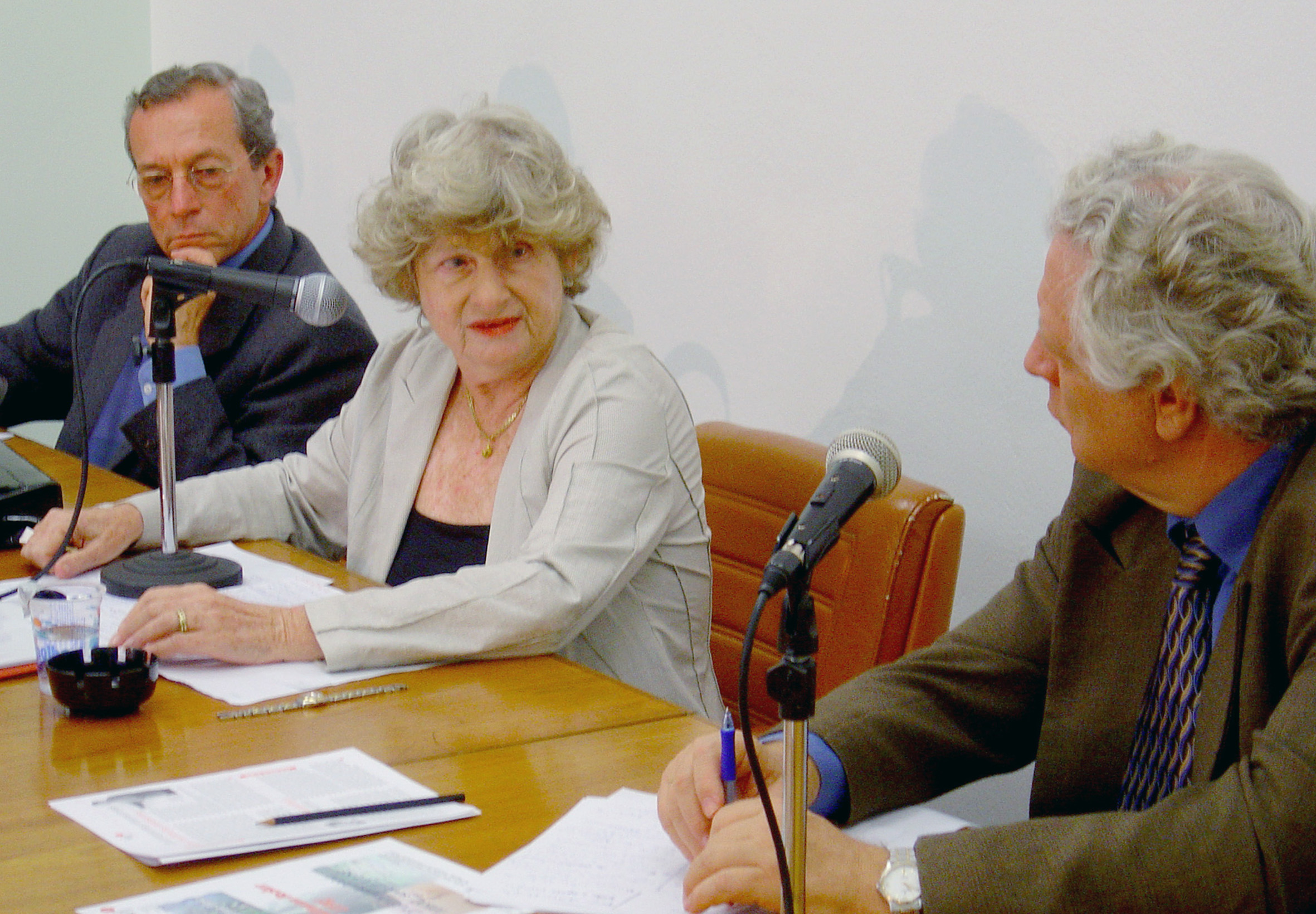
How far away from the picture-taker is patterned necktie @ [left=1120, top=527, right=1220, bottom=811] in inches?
48.9

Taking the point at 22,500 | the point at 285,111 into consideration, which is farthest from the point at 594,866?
the point at 285,111

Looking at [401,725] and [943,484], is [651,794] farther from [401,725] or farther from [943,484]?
[943,484]

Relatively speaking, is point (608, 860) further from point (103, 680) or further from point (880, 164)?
point (880, 164)

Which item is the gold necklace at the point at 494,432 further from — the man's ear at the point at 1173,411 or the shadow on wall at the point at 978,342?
the man's ear at the point at 1173,411

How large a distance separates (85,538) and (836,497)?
1.46 meters

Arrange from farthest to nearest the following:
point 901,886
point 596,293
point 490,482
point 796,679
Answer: point 596,293 → point 490,482 → point 901,886 → point 796,679

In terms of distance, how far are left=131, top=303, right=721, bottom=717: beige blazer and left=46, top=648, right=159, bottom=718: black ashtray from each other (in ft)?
0.67

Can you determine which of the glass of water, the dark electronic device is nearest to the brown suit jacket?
the glass of water

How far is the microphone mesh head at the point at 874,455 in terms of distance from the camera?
0.92 m

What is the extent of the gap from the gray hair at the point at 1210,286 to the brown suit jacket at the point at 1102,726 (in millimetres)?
85

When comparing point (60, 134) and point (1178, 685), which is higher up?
point (60, 134)

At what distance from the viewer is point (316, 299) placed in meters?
1.87

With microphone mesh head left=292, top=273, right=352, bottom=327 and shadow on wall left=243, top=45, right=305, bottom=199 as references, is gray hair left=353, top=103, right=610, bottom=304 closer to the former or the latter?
microphone mesh head left=292, top=273, right=352, bottom=327

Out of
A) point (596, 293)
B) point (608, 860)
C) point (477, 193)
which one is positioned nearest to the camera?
point (608, 860)
